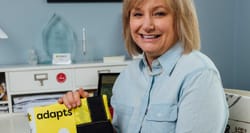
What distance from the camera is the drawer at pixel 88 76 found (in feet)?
5.75

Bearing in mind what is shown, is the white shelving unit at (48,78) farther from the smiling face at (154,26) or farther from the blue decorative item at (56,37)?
the smiling face at (154,26)

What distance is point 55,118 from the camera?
38.3 inches

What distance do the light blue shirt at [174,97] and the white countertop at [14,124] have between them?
609 millimetres

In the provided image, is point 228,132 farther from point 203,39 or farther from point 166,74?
point 203,39

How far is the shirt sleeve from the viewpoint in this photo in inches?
30.7

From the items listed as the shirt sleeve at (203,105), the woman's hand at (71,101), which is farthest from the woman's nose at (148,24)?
the woman's hand at (71,101)

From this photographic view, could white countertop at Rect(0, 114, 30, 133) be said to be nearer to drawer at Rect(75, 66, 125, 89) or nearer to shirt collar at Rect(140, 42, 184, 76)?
drawer at Rect(75, 66, 125, 89)

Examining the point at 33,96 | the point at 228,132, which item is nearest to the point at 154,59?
the point at 228,132

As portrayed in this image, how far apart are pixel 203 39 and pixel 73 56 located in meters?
1.02

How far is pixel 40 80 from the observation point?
170 centimetres

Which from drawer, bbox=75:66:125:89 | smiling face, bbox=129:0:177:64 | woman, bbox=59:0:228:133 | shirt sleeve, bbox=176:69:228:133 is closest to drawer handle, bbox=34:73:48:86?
drawer, bbox=75:66:125:89

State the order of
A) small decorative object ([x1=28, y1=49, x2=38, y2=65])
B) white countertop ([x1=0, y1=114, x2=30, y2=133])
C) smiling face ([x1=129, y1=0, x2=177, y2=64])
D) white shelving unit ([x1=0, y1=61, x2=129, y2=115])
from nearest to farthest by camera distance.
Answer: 1. smiling face ([x1=129, y1=0, x2=177, y2=64])
2. white countertop ([x1=0, y1=114, x2=30, y2=133])
3. white shelving unit ([x1=0, y1=61, x2=129, y2=115])
4. small decorative object ([x1=28, y1=49, x2=38, y2=65])

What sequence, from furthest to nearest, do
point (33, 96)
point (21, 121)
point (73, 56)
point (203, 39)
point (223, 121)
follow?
point (203, 39), point (73, 56), point (33, 96), point (21, 121), point (223, 121)

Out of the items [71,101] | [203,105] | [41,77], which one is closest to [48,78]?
[41,77]
